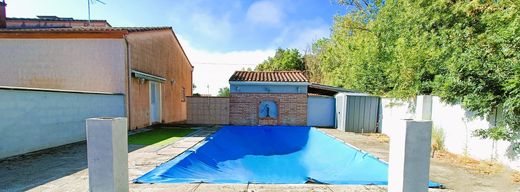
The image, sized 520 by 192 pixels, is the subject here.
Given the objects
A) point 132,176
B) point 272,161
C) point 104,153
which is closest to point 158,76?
point 272,161

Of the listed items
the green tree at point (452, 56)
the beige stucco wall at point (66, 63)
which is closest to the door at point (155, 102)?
the beige stucco wall at point (66, 63)

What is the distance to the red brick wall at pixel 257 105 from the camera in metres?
13.9

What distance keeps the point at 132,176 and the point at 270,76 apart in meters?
11.3

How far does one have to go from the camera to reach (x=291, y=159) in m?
10.3

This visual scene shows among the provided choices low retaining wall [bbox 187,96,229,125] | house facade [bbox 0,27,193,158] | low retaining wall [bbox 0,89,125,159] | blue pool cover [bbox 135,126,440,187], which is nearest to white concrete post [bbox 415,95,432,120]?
blue pool cover [bbox 135,126,440,187]

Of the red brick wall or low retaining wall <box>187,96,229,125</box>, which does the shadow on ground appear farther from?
the red brick wall

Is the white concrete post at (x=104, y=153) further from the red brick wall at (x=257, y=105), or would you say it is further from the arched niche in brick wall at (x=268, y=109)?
the arched niche in brick wall at (x=268, y=109)

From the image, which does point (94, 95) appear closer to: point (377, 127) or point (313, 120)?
point (313, 120)

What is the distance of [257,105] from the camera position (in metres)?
13.9

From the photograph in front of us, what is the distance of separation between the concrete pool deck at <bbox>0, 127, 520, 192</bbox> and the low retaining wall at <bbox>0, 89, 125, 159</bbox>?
443mm

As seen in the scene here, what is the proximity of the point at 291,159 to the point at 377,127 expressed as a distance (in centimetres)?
519

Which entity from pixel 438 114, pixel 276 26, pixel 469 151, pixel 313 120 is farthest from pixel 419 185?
pixel 276 26

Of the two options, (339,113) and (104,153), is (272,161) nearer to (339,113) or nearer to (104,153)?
(339,113)

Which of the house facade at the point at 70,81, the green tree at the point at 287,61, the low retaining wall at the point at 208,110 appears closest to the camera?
the house facade at the point at 70,81
